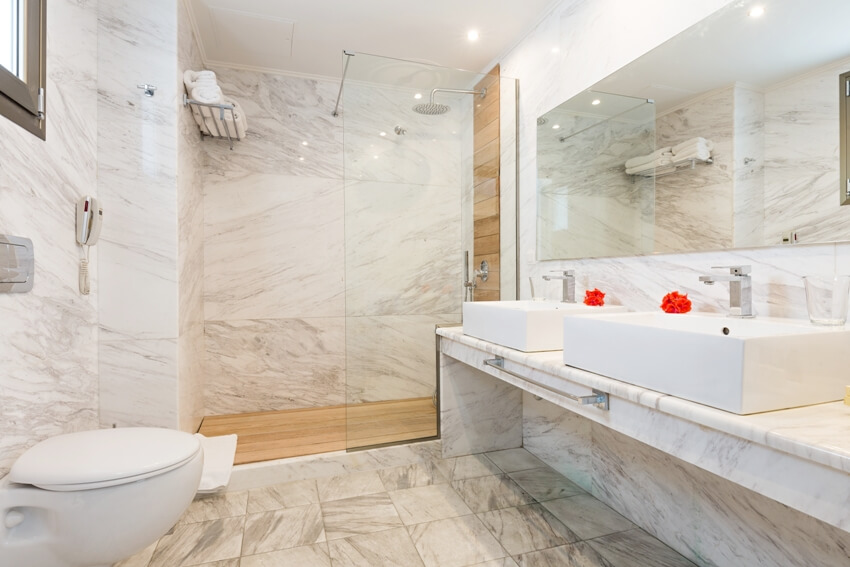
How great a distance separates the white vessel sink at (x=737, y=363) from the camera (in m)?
0.88

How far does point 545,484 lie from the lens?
2109 mm

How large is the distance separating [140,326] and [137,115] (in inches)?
38.7

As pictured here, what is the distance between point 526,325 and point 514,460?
3.73ft

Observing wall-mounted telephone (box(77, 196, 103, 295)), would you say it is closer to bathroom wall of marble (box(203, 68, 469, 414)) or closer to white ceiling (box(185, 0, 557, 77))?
bathroom wall of marble (box(203, 68, 469, 414))

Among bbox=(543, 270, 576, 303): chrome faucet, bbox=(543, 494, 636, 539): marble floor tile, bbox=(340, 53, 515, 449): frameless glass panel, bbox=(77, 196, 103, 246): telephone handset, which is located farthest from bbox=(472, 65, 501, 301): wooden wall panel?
bbox=(77, 196, 103, 246): telephone handset

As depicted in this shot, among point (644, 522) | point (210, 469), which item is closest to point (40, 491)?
point (210, 469)

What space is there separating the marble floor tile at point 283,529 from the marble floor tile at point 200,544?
0.04 m

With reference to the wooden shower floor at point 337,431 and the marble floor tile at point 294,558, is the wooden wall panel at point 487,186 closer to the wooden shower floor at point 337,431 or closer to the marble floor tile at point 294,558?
the wooden shower floor at point 337,431

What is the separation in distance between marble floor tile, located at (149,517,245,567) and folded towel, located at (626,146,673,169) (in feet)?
7.04

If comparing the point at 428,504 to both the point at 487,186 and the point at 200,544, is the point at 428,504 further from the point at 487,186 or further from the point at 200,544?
the point at 487,186

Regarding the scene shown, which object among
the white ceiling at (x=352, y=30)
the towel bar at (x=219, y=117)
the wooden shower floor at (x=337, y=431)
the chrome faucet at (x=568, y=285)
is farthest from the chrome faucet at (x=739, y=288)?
the towel bar at (x=219, y=117)

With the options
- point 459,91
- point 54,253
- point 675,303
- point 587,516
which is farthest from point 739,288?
point 54,253

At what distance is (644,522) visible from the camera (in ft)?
5.71

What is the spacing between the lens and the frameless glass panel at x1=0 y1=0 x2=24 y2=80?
138cm
